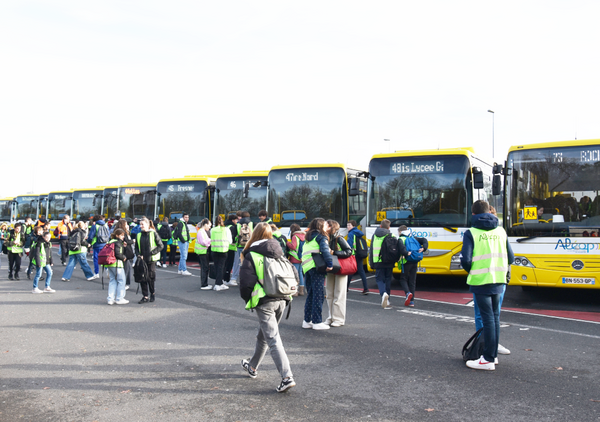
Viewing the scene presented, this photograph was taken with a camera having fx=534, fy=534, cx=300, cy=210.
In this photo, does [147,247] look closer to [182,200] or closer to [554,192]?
[554,192]

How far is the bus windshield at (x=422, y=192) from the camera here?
12.0 metres

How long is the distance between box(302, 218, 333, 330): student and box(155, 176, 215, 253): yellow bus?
12.7 metres

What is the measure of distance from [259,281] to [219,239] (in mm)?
7318

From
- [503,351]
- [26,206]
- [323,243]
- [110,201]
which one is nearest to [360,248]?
[323,243]

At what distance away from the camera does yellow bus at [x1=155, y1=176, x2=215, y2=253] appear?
20.5 m

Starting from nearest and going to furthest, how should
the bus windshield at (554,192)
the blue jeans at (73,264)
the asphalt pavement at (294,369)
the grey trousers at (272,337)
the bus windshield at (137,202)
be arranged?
the asphalt pavement at (294,369), the grey trousers at (272,337), the bus windshield at (554,192), the blue jeans at (73,264), the bus windshield at (137,202)

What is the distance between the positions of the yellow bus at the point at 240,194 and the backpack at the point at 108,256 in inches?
331

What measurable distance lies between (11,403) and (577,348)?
6381mm

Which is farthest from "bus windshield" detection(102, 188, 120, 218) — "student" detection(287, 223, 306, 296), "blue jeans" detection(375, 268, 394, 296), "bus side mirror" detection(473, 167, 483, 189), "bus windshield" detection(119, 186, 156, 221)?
"blue jeans" detection(375, 268, 394, 296)

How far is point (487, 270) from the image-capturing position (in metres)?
5.79

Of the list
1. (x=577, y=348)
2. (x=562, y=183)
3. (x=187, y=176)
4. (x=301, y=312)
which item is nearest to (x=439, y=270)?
(x=562, y=183)

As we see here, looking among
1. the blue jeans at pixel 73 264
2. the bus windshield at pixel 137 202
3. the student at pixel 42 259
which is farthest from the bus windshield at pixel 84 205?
the student at pixel 42 259

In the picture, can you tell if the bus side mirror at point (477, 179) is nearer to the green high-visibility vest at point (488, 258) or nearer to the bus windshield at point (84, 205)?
the green high-visibility vest at point (488, 258)

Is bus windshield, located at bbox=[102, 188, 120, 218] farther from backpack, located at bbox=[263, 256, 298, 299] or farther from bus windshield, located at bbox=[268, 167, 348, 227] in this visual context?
backpack, located at bbox=[263, 256, 298, 299]
